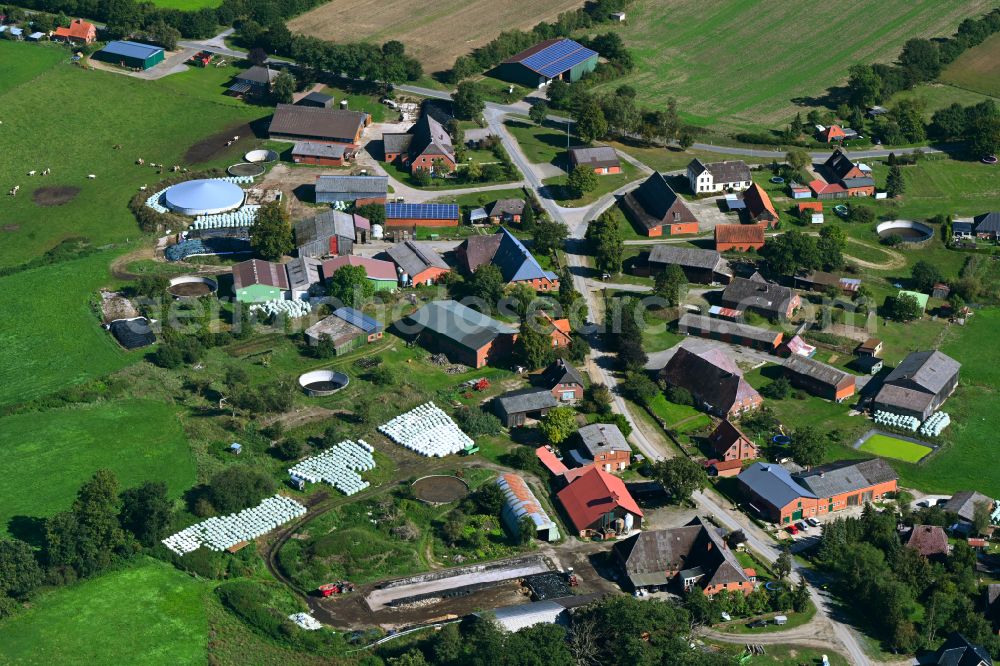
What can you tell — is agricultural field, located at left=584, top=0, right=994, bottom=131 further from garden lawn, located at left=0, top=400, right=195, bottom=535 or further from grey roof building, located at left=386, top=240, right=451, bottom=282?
garden lawn, located at left=0, top=400, right=195, bottom=535

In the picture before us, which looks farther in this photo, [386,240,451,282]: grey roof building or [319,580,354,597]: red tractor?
[386,240,451,282]: grey roof building

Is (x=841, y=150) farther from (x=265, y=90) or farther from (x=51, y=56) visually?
(x=51, y=56)

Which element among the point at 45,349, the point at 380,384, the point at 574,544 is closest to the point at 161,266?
the point at 45,349

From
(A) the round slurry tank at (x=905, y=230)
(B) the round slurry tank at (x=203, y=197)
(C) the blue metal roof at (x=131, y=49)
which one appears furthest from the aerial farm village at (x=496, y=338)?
(C) the blue metal roof at (x=131, y=49)

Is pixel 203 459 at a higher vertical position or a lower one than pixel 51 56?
lower

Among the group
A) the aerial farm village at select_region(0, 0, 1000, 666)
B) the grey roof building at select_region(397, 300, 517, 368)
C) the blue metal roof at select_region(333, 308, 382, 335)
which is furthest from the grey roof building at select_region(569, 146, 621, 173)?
the blue metal roof at select_region(333, 308, 382, 335)

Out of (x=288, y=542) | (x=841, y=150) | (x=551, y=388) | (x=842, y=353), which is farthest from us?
(x=841, y=150)
